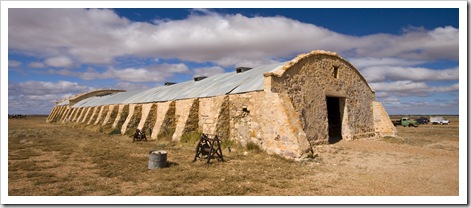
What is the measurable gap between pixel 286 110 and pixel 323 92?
156 inches

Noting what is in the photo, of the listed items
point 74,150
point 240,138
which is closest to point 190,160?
point 240,138

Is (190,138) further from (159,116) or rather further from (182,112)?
(159,116)

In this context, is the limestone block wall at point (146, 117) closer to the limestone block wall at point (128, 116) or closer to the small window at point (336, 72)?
the limestone block wall at point (128, 116)

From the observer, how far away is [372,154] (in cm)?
1031

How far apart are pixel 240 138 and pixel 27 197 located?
765 centimetres

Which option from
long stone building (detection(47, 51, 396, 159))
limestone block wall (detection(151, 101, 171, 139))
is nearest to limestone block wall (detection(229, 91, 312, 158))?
long stone building (detection(47, 51, 396, 159))

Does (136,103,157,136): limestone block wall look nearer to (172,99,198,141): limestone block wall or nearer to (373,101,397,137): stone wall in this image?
(172,99,198,141): limestone block wall

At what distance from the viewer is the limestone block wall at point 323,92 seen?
11.3 meters

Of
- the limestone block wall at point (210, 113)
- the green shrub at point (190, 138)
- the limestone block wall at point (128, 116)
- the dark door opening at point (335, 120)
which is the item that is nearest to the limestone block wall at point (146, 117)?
the limestone block wall at point (128, 116)

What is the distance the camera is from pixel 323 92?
42.3 feet

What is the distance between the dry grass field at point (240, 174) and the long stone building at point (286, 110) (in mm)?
1019

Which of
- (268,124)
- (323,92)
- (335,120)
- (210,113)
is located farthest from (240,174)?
(335,120)

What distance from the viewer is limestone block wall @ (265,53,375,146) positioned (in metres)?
11.3

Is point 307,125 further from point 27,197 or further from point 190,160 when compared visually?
point 27,197
